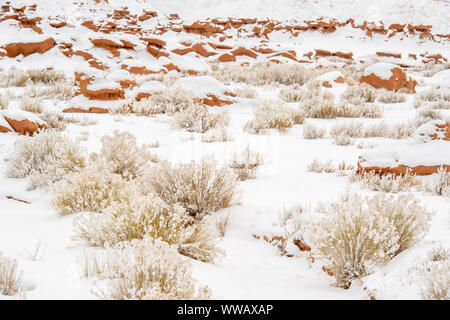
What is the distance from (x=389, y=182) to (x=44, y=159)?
409cm

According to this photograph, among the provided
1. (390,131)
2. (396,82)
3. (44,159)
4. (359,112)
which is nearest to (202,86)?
(359,112)

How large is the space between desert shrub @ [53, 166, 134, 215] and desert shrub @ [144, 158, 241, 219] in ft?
0.89

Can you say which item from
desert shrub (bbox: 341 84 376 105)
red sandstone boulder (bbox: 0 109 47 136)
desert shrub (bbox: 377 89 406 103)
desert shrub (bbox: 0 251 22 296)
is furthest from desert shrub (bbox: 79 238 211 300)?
desert shrub (bbox: 377 89 406 103)

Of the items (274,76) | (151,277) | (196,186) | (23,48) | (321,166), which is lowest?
(274,76)

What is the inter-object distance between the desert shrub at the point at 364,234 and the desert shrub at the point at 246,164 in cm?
194

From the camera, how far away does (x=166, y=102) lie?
8.41 metres

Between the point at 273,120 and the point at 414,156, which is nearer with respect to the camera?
the point at 414,156

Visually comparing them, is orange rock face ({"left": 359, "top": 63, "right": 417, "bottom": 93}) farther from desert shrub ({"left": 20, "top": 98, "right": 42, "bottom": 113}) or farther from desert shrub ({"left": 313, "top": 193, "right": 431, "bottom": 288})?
desert shrub ({"left": 313, "top": 193, "right": 431, "bottom": 288})

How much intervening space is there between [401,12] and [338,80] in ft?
97.6

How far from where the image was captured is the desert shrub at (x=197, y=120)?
6863 millimetres

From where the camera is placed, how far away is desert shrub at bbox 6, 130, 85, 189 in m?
4.29

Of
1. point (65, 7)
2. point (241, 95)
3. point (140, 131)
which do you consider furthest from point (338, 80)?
point (65, 7)

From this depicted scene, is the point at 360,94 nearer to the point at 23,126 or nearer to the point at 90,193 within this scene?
the point at 23,126
